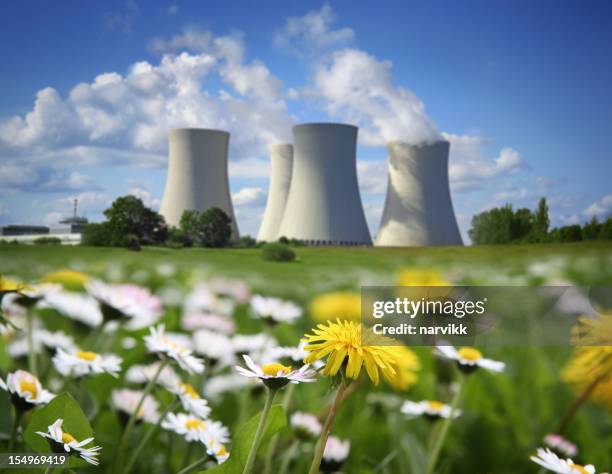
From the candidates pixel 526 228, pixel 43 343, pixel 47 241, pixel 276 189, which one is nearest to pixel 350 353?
pixel 43 343

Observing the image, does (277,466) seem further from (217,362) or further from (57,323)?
(57,323)

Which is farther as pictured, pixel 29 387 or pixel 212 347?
pixel 212 347

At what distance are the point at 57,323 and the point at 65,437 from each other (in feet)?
1.64

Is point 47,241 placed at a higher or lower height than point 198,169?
lower

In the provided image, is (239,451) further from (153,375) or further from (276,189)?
(276,189)

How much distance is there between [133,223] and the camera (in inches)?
85.7

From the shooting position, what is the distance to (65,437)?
0.14 m

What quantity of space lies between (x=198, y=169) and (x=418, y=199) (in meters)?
1.25

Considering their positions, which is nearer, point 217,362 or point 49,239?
point 217,362

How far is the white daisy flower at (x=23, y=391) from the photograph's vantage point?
0.59 ft

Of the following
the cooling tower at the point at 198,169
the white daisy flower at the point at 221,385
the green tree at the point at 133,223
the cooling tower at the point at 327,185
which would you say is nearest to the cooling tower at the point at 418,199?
the cooling tower at the point at 327,185

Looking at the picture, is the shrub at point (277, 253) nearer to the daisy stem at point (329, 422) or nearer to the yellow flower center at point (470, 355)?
the yellow flower center at point (470, 355)

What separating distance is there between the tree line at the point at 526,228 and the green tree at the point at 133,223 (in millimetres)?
1171

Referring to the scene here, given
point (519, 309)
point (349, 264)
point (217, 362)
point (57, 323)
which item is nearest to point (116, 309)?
point (217, 362)
